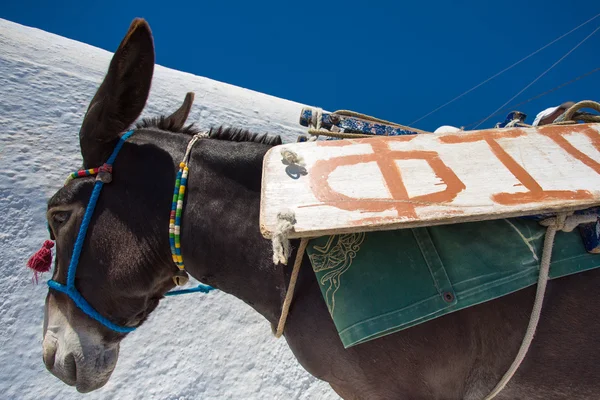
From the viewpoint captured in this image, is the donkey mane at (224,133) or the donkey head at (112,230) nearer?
the donkey head at (112,230)

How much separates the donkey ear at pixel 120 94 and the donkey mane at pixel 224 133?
194mm

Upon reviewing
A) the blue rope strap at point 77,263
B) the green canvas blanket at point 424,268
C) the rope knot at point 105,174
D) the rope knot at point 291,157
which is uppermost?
the rope knot at point 291,157

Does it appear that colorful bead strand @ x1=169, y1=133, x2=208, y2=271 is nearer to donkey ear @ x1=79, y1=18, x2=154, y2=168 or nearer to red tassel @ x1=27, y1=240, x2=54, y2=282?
donkey ear @ x1=79, y1=18, x2=154, y2=168

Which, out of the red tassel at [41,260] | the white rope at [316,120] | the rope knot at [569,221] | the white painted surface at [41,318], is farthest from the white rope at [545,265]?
the white painted surface at [41,318]

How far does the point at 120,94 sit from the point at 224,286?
0.74 metres

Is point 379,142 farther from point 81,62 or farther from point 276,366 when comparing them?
point 81,62

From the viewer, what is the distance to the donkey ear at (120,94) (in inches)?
44.1

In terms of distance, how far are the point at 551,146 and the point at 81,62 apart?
626cm

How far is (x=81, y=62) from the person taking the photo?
543 centimetres

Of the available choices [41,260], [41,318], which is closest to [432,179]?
[41,260]

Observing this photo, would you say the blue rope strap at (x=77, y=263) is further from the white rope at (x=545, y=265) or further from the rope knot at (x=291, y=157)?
the white rope at (x=545, y=265)

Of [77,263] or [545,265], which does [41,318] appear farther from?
[545,265]

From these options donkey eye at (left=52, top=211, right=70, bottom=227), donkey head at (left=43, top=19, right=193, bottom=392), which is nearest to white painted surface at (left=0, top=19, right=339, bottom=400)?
donkey head at (left=43, top=19, right=193, bottom=392)

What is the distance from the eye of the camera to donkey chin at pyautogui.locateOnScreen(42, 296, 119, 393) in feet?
4.47
